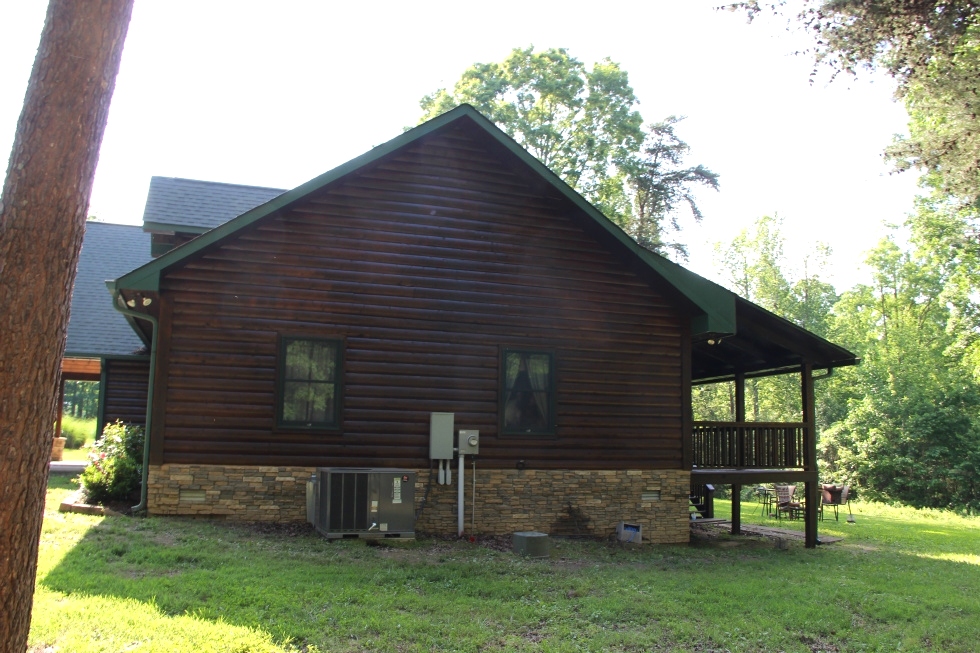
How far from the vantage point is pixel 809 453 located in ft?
50.2

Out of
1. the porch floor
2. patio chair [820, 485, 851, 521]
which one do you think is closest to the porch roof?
the porch floor

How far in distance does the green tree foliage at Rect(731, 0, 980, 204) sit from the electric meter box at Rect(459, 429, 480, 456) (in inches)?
290

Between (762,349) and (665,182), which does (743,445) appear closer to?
(762,349)

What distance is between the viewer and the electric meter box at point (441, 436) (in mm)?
12141

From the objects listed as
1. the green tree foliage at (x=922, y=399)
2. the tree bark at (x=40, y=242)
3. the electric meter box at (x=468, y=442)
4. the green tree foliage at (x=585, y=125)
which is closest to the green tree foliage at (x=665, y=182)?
the green tree foliage at (x=585, y=125)

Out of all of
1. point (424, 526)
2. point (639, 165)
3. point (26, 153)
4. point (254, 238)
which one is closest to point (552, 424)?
point (424, 526)

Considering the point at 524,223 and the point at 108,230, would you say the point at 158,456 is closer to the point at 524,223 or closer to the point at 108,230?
the point at 524,223

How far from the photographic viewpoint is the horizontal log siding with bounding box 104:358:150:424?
17922 mm

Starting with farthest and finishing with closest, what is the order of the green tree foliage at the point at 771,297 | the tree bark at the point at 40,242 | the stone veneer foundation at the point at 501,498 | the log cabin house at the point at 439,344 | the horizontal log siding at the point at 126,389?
the green tree foliage at the point at 771,297
the horizontal log siding at the point at 126,389
the log cabin house at the point at 439,344
the stone veneer foundation at the point at 501,498
the tree bark at the point at 40,242

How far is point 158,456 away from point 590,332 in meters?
6.77

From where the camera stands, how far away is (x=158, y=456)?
11.2 metres

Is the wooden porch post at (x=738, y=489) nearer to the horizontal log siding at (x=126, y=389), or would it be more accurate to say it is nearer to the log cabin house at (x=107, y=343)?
the log cabin house at (x=107, y=343)

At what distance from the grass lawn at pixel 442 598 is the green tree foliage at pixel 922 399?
21.7 meters

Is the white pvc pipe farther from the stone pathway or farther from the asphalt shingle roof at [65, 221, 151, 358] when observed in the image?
the stone pathway
